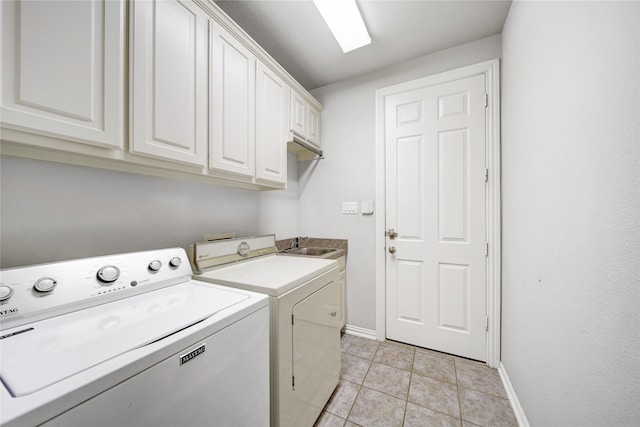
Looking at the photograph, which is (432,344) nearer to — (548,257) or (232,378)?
(548,257)

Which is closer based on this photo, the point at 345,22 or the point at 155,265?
the point at 155,265

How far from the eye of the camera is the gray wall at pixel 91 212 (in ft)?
2.92

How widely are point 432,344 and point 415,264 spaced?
70 centimetres

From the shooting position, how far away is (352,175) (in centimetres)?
232

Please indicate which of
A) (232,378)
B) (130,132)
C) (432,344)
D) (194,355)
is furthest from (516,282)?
(130,132)

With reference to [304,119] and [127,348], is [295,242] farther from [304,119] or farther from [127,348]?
[127,348]

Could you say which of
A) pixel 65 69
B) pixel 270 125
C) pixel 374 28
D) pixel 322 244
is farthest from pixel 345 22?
pixel 322 244

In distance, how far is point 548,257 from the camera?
1025 millimetres

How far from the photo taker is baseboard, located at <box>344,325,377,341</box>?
220cm

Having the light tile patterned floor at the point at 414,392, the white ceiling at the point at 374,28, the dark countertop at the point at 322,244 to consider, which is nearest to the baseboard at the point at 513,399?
the light tile patterned floor at the point at 414,392

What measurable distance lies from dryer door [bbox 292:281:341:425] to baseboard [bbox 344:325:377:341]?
30.3 inches

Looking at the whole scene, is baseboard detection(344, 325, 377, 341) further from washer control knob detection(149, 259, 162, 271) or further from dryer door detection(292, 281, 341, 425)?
washer control knob detection(149, 259, 162, 271)

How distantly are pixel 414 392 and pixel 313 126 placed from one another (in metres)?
2.34

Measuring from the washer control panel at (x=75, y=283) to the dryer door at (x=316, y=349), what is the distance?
664 mm
